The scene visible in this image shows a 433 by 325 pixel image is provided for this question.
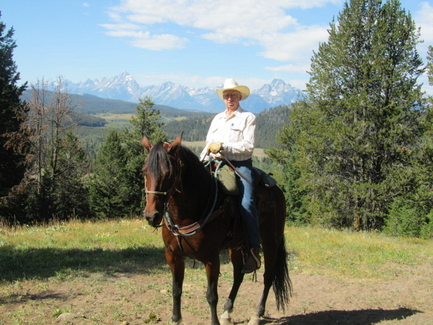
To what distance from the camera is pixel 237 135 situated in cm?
478

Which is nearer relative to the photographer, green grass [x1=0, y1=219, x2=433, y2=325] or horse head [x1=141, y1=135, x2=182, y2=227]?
horse head [x1=141, y1=135, x2=182, y2=227]

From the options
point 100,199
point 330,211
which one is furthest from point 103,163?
point 330,211

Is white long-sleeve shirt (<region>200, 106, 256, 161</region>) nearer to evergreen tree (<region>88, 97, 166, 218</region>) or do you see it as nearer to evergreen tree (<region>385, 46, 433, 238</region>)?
evergreen tree (<region>385, 46, 433, 238</region>)

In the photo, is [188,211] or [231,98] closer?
[188,211]

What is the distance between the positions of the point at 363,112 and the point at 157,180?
18673mm

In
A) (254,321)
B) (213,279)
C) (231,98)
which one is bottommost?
(254,321)

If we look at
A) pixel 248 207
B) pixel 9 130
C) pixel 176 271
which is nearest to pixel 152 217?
pixel 176 271

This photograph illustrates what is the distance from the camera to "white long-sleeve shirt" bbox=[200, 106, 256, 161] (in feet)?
15.2

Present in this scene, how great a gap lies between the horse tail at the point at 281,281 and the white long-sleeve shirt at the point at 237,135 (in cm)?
217

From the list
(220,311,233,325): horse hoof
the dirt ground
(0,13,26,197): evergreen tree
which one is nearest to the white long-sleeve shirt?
(220,311,233,325): horse hoof

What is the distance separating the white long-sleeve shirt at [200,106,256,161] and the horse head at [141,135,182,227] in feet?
4.17

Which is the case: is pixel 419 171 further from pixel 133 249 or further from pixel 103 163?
pixel 103 163

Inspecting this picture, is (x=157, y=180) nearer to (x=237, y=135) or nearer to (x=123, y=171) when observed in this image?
(x=237, y=135)

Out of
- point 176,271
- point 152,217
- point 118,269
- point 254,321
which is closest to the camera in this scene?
point 152,217
